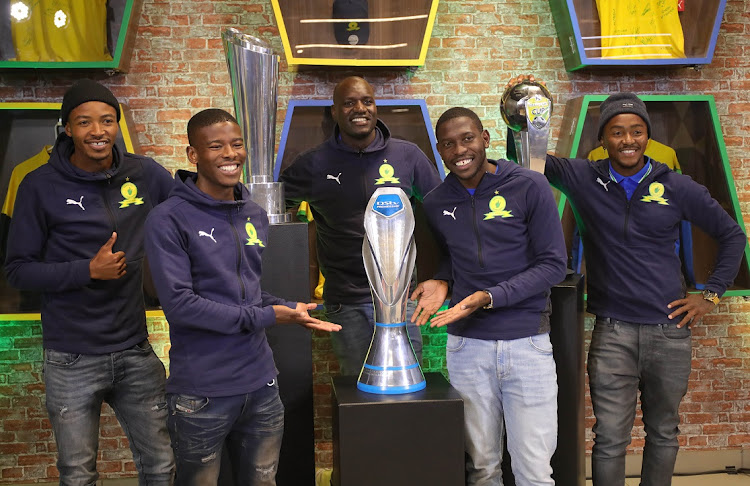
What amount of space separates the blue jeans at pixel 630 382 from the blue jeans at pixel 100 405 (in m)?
1.57

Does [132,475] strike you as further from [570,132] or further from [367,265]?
[570,132]

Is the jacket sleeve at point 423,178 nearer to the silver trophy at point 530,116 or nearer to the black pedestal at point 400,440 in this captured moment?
the silver trophy at point 530,116

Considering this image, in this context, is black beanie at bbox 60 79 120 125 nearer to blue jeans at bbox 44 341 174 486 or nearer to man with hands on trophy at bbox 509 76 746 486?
blue jeans at bbox 44 341 174 486

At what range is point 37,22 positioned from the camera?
3531 millimetres

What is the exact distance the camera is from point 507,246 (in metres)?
2.28

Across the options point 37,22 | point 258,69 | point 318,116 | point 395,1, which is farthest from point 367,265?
point 37,22

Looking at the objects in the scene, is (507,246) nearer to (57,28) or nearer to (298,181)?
(298,181)

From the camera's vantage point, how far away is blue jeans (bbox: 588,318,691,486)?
8.89 feet

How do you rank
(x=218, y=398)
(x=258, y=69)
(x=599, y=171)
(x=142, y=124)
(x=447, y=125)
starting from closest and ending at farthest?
(x=218, y=398), (x=447, y=125), (x=258, y=69), (x=599, y=171), (x=142, y=124)

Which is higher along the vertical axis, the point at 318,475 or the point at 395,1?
the point at 395,1

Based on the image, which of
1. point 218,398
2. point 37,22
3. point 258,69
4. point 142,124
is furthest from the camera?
point 142,124

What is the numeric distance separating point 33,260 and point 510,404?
1.60 m

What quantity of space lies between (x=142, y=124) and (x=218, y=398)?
2.18m

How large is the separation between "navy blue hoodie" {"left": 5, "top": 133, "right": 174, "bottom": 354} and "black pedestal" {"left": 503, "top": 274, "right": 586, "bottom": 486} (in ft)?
4.68
